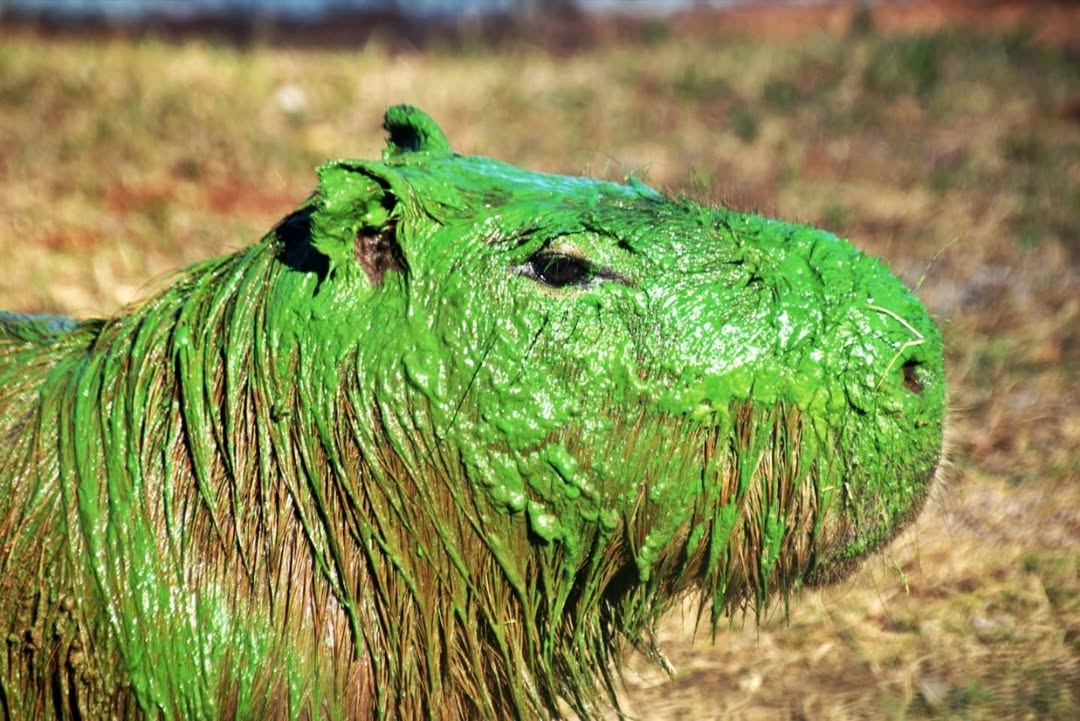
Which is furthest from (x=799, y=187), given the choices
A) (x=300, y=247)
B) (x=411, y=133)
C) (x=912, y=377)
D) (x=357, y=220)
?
(x=357, y=220)

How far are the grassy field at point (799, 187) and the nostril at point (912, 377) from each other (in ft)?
1.27

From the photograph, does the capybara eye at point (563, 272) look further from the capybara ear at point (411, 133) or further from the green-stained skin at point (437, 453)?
the capybara ear at point (411, 133)

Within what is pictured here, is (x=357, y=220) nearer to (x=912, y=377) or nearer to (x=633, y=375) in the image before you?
(x=633, y=375)

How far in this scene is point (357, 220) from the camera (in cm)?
243

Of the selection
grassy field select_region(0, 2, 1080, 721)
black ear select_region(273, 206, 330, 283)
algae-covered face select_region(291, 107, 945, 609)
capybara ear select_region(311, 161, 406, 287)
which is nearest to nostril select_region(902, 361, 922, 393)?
algae-covered face select_region(291, 107, 945, 609)

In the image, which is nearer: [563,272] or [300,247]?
[563,272]

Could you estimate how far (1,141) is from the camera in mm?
7102

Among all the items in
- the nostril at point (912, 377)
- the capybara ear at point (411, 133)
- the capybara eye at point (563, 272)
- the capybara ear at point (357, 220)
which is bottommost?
the nostril at point (912, 377)

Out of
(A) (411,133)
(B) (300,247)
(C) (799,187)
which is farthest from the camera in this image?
(C) (799,187)

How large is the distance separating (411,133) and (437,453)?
827 mm

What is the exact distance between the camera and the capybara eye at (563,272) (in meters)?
2.47

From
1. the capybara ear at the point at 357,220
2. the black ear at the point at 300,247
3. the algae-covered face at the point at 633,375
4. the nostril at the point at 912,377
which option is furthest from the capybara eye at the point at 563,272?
the nostril at the point at 912,377

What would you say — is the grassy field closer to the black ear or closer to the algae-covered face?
the algae-covered face

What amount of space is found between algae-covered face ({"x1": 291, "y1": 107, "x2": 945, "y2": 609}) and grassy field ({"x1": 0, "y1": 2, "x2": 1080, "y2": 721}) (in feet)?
1.25
